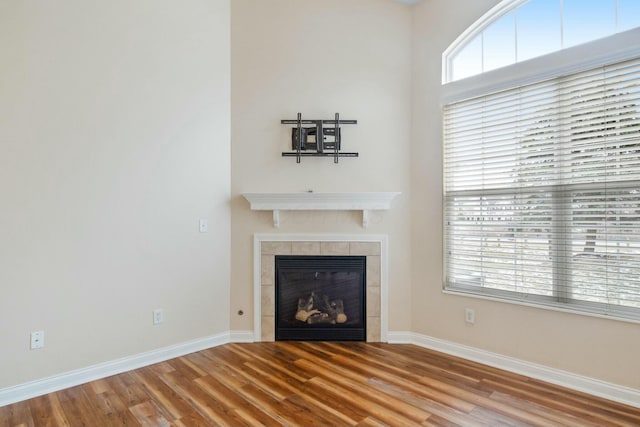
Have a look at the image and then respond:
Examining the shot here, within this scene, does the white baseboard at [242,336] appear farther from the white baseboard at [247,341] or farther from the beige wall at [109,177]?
the beige wall at [109,177]

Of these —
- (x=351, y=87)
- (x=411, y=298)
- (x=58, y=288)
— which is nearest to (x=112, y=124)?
(x=58, y=288)

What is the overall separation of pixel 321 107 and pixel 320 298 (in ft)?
6.17

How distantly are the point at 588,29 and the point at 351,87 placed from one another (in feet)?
6.03

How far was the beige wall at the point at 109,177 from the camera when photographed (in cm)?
232

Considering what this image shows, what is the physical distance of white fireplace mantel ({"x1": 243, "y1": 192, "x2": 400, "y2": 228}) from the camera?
3.17 m

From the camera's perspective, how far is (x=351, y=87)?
3.37m

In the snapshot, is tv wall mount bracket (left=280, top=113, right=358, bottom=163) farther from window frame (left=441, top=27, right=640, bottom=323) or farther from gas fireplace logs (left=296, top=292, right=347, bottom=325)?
gas fireplace logs (left=296, top=292, right=347, bottom=325)

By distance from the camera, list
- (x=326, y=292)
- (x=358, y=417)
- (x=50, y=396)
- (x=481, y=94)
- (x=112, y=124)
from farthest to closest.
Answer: (x=326, y=292), (x=481, y=94), (x=112, y=124), (x=50, y=396), (x=358, y=417)

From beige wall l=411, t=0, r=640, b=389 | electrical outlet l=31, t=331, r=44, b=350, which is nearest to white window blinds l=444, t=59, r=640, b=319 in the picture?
beige wall l=411, t=0, r=640, b=389

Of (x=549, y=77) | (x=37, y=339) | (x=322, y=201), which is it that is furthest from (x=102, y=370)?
(x=549, y=77)

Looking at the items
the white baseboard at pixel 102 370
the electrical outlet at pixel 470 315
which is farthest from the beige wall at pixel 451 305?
the white baseboard at pixel 102 370

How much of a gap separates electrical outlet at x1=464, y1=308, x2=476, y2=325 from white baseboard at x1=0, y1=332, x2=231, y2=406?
220 centimetres

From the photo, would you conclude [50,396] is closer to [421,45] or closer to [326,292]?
[326,292]

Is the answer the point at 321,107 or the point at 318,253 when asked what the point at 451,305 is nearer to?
the point at 318,253
